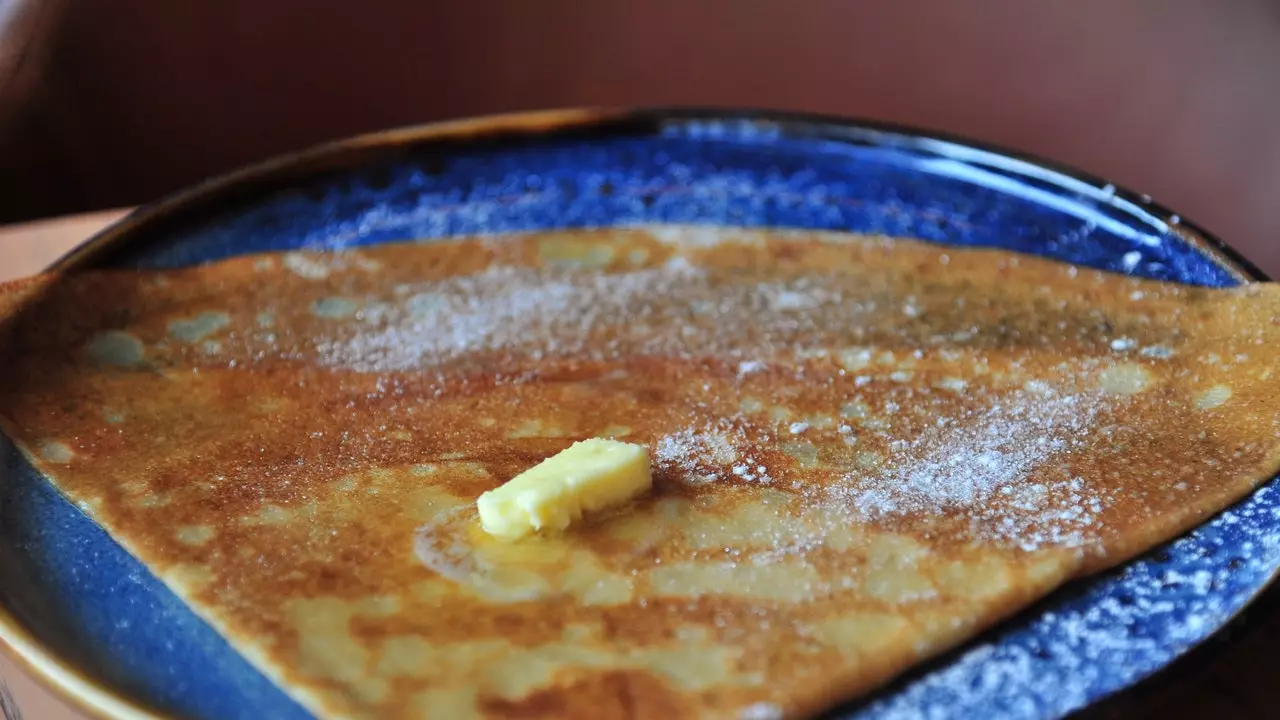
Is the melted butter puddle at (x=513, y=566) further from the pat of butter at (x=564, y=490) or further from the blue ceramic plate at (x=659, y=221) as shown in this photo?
the blue ceramic plate at (x=659, y=221)

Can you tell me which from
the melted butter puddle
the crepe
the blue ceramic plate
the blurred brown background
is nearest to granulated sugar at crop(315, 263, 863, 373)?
the crepe

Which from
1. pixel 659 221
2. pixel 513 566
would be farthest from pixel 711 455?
pixel 659 221

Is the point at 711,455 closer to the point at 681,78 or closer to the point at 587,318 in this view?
the point at 587,318

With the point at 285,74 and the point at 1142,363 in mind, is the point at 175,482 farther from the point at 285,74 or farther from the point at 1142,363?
the point at 285,74

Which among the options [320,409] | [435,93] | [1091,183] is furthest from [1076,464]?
[435,93]

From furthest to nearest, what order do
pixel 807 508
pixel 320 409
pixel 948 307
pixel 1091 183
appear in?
pixel 1091 183 < pixel 948 307 < pixel 320 409 < pixel 807 508

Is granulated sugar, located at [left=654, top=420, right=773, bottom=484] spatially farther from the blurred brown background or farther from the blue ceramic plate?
the blurred brown background

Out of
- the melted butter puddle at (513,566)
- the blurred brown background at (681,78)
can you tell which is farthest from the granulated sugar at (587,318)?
the blurred brown background at (681,78)

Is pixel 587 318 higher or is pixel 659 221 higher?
pixel 659 221
